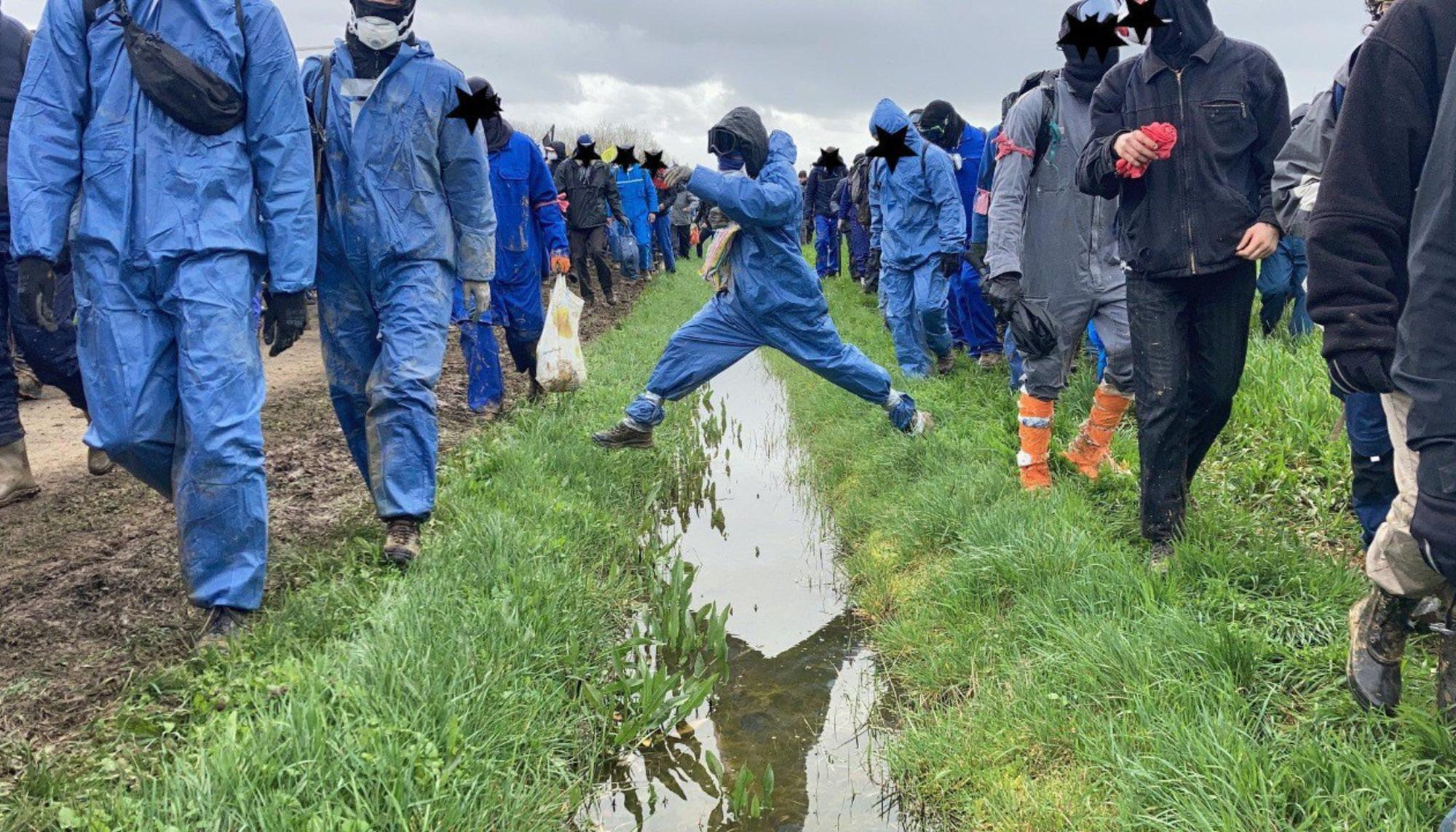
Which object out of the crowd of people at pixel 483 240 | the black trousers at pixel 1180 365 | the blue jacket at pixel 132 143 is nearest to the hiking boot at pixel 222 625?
the crowd of people at pixel 483 240

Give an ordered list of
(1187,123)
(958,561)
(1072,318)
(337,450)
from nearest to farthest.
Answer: (1187,123)
(958,561)
(1072,318)
(337,450)

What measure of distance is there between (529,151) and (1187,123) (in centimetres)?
489

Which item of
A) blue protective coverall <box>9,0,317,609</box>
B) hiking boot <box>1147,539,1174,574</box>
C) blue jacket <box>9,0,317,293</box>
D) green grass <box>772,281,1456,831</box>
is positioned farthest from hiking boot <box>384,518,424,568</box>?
hiking boot <box>1147,539,1174,574</box>

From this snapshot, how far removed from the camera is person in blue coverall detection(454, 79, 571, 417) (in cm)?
709

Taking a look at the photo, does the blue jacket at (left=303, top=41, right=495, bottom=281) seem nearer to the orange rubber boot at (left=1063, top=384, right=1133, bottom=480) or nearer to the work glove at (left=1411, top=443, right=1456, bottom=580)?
the orange rubber boot at (left=1063, top=384, right=1133, bottom=480)

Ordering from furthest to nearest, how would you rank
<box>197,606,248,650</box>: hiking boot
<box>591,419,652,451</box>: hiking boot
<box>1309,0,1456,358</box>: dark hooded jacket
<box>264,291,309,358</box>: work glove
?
<box>591,419,652,451</box>: hiking boot
<box>264,291,309,358</box>: work glove
<box>197,606,248,650</box>: hiking boot
<box>1309,0,1456,358</box>: dark hooded jacket

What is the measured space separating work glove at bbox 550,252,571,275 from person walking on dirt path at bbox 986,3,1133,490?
325cm

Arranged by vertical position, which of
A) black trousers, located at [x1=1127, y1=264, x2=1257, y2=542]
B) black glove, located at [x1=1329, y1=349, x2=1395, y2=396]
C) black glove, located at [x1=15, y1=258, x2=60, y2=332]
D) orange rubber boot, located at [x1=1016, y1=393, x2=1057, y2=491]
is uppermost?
black glove, located at [x1=15, y1=258, x2=60, y2=332]

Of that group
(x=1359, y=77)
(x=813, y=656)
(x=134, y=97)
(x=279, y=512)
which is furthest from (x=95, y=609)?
(x=1359, y=77)

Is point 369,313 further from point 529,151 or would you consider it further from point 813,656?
point 529,151

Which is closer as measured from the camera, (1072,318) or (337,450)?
(1072,318)

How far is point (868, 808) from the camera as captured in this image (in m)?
2.76

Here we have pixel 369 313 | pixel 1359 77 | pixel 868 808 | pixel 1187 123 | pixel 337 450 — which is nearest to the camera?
pixel 1359 77

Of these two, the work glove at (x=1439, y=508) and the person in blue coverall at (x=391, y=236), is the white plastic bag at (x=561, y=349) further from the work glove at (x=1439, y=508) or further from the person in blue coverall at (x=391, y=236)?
the work glove at (x=1439, y=508)
